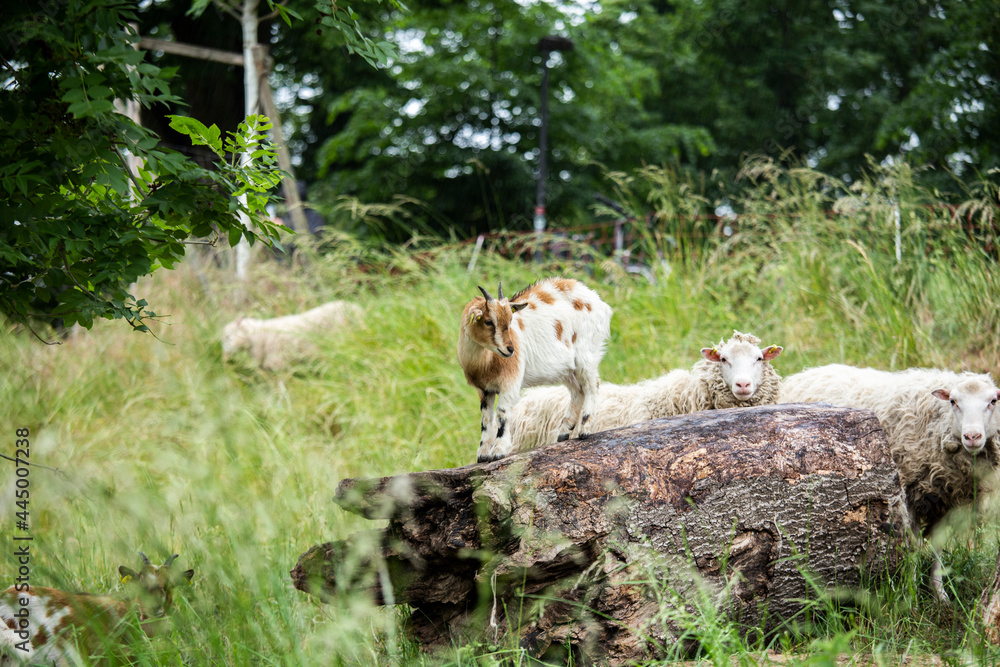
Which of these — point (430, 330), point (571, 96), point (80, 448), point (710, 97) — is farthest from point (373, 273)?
point (710, 97)

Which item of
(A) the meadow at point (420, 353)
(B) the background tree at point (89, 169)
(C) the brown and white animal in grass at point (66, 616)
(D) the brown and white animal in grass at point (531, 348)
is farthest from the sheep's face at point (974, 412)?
(C) the brown and white animal in grass at point (66, 616)

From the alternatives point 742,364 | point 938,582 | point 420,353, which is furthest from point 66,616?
point 420,353

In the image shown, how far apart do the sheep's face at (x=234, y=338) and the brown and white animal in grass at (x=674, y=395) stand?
3.96 m

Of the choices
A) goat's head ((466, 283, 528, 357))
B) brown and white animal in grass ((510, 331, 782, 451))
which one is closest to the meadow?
brown and white animal in grass ((510, 331, 782, 451))

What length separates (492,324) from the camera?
8.30 ft

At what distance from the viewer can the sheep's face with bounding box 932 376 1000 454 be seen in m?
3.21

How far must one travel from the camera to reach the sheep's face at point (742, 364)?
3674 mm

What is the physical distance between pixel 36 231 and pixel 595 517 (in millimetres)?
2066

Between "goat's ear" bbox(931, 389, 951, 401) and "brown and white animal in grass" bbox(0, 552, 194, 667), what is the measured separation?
3.33 meters

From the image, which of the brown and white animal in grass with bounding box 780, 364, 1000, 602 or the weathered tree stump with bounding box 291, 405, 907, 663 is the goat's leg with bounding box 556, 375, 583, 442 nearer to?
the weathered tree stump with bounding box 291, 405, 907, 663

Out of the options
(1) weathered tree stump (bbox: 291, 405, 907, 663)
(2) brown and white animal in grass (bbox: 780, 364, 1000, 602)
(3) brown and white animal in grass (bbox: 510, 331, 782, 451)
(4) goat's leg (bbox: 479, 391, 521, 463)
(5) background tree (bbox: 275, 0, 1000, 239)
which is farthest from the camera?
(5) background tree (bbox: 275, 0, 1000, 239)

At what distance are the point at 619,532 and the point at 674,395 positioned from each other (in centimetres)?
152

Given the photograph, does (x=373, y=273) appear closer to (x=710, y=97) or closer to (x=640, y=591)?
(x=640, y=591)

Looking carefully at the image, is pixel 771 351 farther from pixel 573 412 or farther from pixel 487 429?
pixel 487 429
